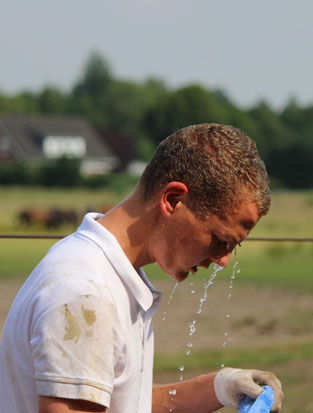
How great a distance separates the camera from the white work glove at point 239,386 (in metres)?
1.93

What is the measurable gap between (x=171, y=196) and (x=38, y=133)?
83988mm

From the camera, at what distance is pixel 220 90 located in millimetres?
116875

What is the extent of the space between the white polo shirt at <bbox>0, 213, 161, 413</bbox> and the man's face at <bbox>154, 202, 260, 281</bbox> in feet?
0.25

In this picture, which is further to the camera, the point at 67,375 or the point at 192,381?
the point at 192,381

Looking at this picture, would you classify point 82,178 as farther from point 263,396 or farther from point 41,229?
point 263,396

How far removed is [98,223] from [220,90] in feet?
384

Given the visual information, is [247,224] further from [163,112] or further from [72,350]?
[163,112]

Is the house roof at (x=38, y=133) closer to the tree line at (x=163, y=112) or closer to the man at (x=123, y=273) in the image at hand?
the tree line at (x=163, y=112)

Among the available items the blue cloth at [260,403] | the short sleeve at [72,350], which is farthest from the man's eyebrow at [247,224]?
the blue cloth at [260,403]

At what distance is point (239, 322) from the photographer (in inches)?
382

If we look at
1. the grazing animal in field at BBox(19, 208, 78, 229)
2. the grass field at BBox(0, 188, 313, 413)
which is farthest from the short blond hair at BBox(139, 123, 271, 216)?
the grazing animal in field at BBox(19, 208, 78, 229)

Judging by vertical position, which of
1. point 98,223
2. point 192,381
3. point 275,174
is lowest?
point 275,174

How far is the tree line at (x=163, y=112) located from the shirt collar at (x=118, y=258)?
61706 mm

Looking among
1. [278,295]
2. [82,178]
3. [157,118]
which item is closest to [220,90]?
[157,118]
